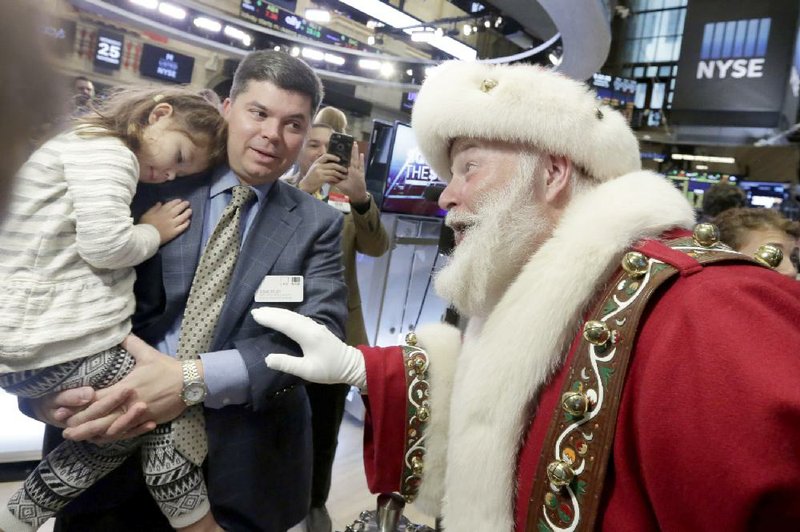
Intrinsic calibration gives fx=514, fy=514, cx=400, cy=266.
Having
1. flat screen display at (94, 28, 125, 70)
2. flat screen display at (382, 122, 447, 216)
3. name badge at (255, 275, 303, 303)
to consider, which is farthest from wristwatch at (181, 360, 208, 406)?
flat screen display at (94, 28, 125, 70)

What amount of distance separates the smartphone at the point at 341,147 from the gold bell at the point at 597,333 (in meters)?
1.65

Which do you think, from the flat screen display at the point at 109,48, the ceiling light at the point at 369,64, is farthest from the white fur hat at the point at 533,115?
the ceiling light at the point at 369,64

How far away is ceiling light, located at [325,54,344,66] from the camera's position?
296 inches

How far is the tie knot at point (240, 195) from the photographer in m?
1.30

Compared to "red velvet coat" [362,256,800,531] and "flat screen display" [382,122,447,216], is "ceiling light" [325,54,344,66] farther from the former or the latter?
"red velvet coat" [362,256,800,531]

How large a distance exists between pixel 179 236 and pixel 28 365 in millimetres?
400

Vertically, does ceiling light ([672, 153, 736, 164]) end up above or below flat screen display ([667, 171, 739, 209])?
above

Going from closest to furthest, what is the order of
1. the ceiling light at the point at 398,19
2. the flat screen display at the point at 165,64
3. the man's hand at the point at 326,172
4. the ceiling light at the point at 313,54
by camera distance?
the man's hand at the point at 326,172, the ceiling light at the point at 398,19, the flat screen display at the point at 165,64, the ceiling light at the point at 313,54

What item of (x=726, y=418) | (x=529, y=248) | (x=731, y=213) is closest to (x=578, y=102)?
(x=529, y=248)

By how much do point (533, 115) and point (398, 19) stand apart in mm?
5245

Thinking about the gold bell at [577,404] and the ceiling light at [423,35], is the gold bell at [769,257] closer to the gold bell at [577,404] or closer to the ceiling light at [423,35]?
the gold bell at [577,404]

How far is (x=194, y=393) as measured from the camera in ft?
3.69

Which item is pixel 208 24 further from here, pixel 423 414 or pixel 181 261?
pixel 423 414

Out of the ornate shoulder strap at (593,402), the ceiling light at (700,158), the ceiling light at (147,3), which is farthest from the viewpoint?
the ceiling light at (700,158)
